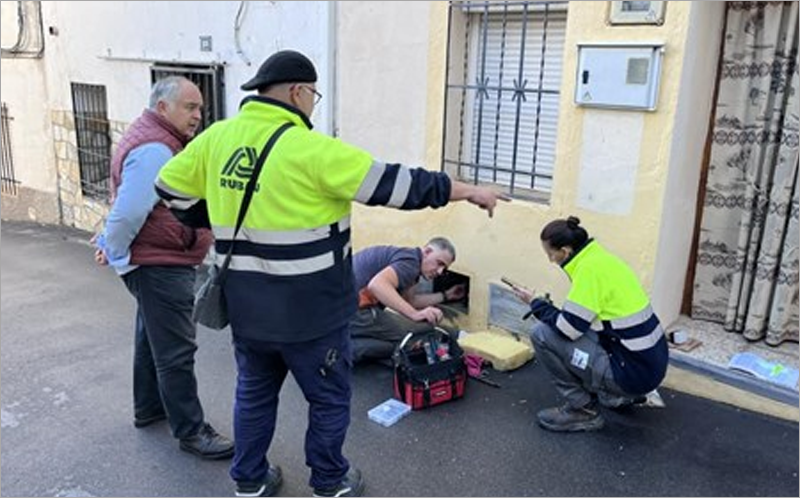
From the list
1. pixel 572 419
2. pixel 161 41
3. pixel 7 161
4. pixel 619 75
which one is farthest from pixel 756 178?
pixel 7 161

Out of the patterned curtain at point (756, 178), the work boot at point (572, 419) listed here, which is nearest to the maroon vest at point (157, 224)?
the work boot at point (572, 419)

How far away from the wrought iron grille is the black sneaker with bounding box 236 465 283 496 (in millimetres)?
7542

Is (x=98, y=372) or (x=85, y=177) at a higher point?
(x=85, y=177)

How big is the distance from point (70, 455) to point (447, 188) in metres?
2.15

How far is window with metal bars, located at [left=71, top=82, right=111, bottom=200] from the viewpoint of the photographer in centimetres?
740

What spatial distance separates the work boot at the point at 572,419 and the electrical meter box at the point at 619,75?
5.11ft

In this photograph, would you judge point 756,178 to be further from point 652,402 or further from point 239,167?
point 239,167

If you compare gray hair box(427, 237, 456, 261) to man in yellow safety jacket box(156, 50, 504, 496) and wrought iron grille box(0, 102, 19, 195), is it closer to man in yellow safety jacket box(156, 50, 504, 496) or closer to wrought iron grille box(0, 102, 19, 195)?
man in yellow safety jacket box(156, 50, 504, 496)

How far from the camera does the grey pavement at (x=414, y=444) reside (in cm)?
285

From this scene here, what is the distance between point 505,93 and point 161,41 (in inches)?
147

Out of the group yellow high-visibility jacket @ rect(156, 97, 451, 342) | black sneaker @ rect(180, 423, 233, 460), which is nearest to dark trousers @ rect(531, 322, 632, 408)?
yellow high-visibility jacket @ rect(156, 97, 451, 342)

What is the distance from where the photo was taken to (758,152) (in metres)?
3.58

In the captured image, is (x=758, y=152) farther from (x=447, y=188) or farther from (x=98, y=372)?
(x=98, y=372)

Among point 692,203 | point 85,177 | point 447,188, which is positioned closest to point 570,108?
point 692,203
